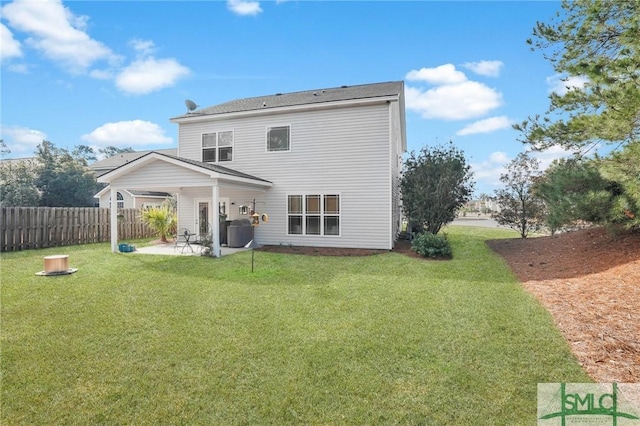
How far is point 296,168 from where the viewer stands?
41.4 ft

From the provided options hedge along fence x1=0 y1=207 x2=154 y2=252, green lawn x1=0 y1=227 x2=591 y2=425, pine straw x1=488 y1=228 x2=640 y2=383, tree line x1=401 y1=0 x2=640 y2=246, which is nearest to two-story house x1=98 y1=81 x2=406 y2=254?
hedge along fence x1=0 y1=207 x2=154 y2=252

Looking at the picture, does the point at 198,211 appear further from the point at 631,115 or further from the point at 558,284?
the point at 631,115

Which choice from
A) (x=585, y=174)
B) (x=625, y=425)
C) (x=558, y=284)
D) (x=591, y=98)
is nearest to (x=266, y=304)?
(x=625, y=425)

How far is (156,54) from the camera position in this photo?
37.4 ft

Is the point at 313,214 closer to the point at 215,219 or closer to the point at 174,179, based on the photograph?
the point at 215,219

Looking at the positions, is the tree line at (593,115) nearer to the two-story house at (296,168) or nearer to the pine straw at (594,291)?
the pine straw at (594,291)

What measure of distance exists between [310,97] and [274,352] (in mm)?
11948

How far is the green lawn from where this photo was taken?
281 cm

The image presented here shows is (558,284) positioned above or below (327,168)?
below

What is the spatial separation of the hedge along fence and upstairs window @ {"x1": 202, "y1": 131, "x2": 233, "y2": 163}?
5410 mm

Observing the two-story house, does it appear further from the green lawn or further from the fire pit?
the green lawn

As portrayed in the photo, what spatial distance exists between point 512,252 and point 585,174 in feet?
13.1

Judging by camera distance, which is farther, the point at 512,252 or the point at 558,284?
the point at 512,252

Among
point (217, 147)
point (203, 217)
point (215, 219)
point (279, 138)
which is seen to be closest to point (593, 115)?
point (215, 219)
